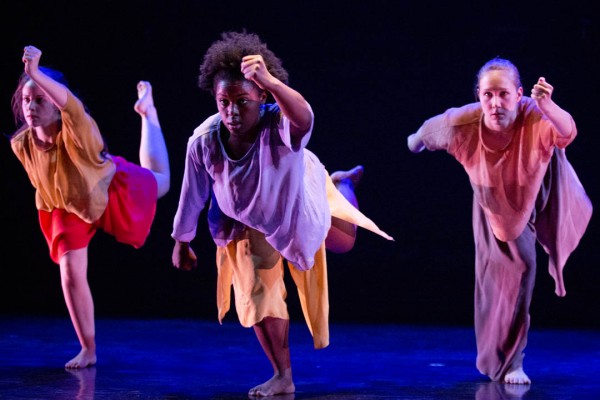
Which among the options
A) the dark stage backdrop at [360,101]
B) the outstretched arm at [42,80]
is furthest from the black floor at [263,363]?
the outstretched arm at [42,80]

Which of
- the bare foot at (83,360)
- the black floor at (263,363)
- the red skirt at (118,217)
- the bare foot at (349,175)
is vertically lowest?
the black floor at (263,363)

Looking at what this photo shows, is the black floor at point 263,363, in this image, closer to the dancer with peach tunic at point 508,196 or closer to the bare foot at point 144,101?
the dancer with peach tunic at point 508,196

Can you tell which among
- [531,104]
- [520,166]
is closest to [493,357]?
[520,166]

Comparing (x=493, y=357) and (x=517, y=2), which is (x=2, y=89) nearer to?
(x=517, y=2)

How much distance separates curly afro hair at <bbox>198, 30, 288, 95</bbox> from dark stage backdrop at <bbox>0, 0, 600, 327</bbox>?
254cm

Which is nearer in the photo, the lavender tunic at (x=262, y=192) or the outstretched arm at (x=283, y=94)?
the outstretched arm at (x=283, y=94)

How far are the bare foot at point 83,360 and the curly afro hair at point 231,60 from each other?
1.47m

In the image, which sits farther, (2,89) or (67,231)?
(2,89)

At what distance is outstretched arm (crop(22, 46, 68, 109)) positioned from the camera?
138 inches

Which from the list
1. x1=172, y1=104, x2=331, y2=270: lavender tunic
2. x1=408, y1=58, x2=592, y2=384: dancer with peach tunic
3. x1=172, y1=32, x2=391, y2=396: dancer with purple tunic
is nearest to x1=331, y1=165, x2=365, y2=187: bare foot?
x1=408, y1=58, x2=592, y2=384: dancer with peach tunic

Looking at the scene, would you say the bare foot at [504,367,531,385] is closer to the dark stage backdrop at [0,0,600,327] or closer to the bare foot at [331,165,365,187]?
the bare foot at [331,165,365,187]

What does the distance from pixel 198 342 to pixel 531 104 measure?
2271 mm

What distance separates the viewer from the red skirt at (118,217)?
3.96 m

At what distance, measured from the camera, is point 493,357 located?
370 cm
